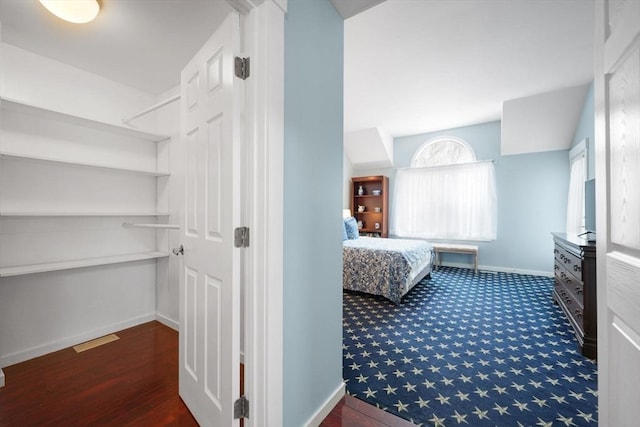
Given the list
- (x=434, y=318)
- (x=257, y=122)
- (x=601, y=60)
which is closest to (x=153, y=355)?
(x=257, y=122)

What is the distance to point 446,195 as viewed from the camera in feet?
17.8

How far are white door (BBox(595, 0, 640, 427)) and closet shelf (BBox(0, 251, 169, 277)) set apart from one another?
3.09 meters

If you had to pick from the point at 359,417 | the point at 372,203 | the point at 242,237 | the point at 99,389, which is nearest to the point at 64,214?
the point at 99,389

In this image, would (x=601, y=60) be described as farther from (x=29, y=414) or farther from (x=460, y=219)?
(x=460, y=219)

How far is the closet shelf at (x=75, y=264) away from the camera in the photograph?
1.89 m

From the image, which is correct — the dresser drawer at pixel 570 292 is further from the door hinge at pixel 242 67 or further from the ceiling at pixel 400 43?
the door hinge at pixel 242 67

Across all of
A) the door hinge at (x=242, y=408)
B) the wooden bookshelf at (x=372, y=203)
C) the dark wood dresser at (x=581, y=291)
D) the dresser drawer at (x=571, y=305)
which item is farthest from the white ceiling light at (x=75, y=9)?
the wooden bookshelf at (x=372, y=203)

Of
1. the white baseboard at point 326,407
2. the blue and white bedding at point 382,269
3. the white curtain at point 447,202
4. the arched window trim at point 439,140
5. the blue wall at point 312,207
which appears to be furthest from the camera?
the arched window trim at point 439,140

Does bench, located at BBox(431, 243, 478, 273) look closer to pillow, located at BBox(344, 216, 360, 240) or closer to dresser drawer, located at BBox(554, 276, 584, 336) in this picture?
dresser drawer, located at BBox(554, 276, 584, 336)

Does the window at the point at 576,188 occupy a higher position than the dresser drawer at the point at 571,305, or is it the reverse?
the window at the point at 576,188

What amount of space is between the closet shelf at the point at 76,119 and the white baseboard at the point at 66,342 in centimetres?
185

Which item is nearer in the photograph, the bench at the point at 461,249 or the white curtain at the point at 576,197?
the white curtain at the point at 576,197

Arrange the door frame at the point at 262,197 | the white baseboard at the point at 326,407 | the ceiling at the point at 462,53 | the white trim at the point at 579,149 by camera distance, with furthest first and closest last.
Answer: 1. the white trim at the point at 579,149
2. the ceiling at the point at 462,53
3. the white baseboard at the point at 326,407
4. the door frame at the point at 262,197

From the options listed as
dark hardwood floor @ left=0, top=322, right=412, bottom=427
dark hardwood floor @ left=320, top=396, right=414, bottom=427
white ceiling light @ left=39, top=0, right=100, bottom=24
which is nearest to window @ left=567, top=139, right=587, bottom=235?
dark hardwood floor @ left=320, top=396, right=414, bottom=427
